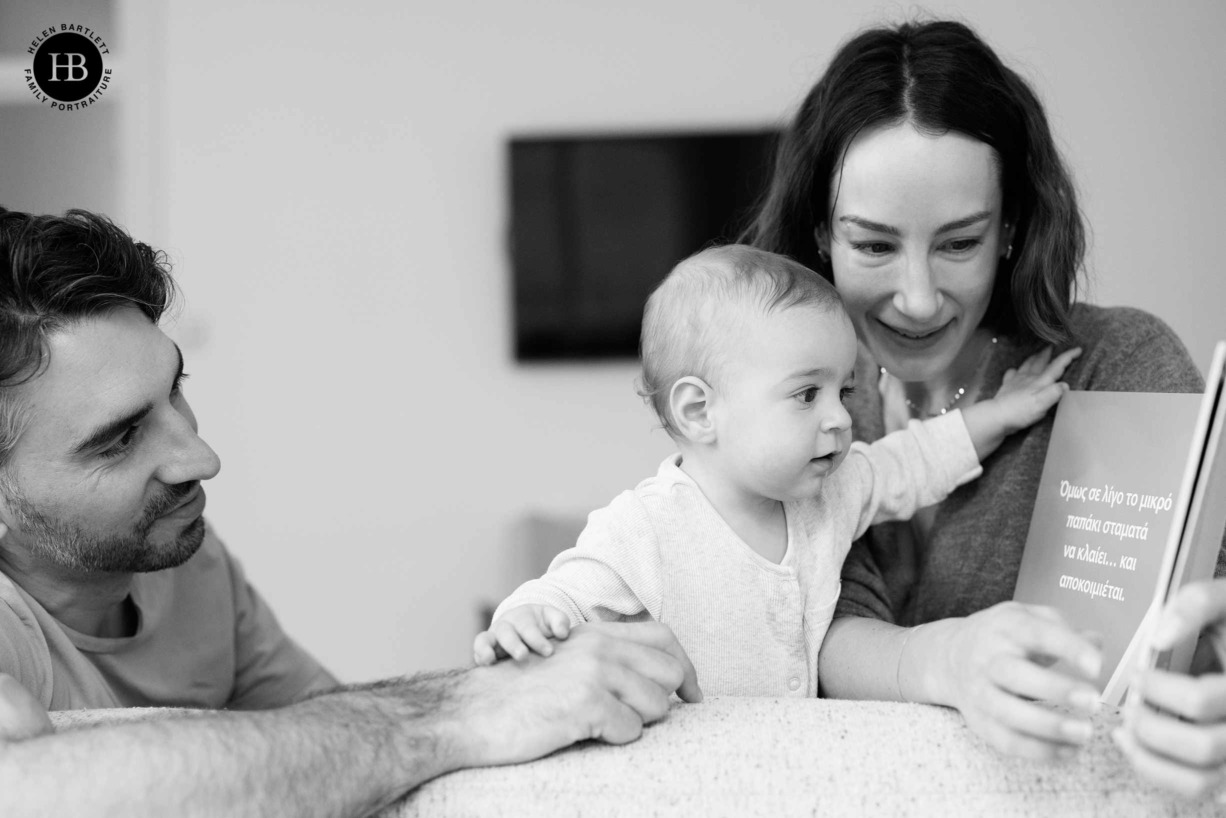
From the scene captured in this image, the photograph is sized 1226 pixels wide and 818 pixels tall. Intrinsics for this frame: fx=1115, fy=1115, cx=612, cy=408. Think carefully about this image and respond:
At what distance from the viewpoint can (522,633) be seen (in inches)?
40.9

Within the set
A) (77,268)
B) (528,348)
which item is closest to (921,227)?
(77,268)

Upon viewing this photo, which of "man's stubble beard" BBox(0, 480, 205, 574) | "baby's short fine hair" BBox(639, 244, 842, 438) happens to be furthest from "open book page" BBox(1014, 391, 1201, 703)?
"man's stubble beard" BBox(0, 480, 205, 574)

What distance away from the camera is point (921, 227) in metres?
1.38

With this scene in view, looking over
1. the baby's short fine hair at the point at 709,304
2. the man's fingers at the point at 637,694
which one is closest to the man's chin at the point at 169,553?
the baby's short fine hair at the point at 709,304

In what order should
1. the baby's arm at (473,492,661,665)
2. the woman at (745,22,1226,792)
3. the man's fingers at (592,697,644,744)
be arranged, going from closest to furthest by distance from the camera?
the man's fingers at (592,697,644,744)
the baby's arm at (473,492,661,665)
the woman at (745,22,1226,792)

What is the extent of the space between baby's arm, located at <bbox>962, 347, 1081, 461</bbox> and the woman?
0.03m

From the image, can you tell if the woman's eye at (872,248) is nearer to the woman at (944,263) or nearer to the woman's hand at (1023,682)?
the woman at (944,263)

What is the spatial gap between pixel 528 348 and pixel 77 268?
307 centimetres

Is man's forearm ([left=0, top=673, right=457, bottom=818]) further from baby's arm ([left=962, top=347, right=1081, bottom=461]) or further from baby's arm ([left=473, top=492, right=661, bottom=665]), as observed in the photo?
baby's arm ([left=962, top=347, right=1081, bottom=461])

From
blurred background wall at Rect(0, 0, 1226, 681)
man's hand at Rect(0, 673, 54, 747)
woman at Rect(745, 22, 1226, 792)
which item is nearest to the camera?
man's hand at Rect(0, 673, 54, 747)

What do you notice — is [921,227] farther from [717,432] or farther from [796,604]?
[796,604]

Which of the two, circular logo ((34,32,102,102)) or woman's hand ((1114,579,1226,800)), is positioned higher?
circular logo ((34,32,102,102))

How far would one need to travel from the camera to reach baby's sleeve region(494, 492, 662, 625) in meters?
1.17

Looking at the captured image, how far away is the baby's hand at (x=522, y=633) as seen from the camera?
1.03m
